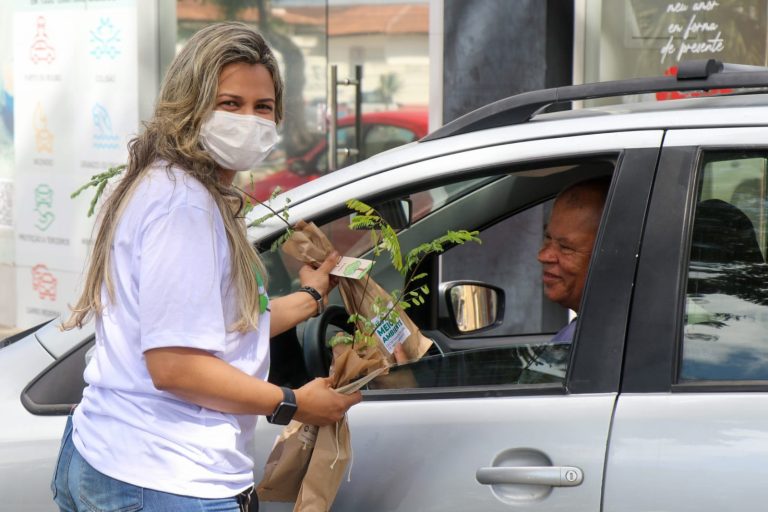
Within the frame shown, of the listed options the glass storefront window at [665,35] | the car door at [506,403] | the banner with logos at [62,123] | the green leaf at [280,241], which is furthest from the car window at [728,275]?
the banner with logos at [62,123]

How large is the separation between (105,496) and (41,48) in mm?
5721

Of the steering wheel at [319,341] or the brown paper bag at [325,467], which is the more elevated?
the steering wheel at [319,341]

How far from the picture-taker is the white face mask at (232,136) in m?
2.12

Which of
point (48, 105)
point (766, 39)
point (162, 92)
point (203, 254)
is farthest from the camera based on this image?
point (48, 105)

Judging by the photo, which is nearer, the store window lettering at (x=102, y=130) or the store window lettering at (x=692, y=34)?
the store window lettering at (x=692, y=34)

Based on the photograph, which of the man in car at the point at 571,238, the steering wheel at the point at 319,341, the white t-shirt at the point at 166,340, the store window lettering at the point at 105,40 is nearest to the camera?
the white t-shirt at the point at 166,340

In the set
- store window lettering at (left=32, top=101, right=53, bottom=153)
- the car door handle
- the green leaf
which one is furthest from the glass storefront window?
the car door handle

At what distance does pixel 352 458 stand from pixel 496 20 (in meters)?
4.15

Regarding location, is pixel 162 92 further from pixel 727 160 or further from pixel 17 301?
pixel 17 301

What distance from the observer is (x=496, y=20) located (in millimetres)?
6137

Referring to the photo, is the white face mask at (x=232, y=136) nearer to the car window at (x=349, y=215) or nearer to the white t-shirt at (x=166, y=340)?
the white t-shirt at (x=166, y=340)

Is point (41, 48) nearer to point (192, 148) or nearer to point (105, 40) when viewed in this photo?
point (105, 40)

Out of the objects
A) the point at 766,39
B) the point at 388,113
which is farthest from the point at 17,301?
the point at 766,39

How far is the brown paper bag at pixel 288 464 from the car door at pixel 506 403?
0.11 meters
